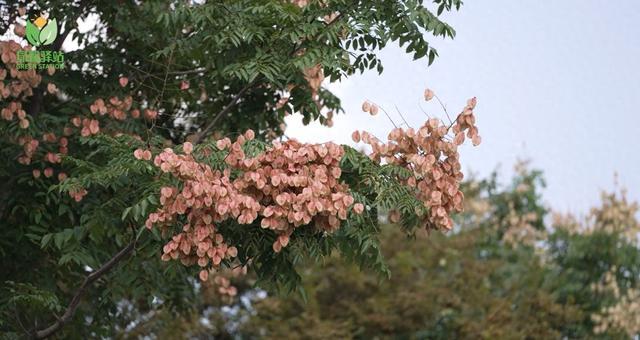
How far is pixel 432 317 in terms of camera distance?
1653 centimetres

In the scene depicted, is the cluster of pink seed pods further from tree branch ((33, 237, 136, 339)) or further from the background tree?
tree branch ((33, 237, 136, 339))

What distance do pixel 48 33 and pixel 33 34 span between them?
0.13 meters

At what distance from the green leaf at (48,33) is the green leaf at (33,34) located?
35 millimetres

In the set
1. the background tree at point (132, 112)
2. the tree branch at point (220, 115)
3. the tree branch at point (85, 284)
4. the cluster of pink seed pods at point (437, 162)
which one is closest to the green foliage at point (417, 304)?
the background tree at point (132, 112)

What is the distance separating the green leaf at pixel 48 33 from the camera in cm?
869

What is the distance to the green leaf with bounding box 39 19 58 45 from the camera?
869 cm

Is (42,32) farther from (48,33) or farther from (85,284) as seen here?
(85,284)

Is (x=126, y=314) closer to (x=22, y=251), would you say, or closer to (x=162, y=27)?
(x=22, y=251)

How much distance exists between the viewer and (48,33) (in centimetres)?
874

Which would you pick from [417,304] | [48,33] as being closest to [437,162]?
[48,33]

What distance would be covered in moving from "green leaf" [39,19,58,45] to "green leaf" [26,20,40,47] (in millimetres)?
35

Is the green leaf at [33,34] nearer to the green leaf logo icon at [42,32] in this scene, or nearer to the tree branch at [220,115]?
the green leaf logo icon at [42,32]

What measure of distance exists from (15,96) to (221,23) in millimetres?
1815

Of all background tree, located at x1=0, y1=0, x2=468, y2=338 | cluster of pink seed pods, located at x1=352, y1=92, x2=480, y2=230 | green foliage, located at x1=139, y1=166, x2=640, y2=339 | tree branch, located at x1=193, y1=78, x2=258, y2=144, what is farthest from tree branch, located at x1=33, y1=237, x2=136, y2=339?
green foliage, located at x1=139, y1=166, x2=640, y2=339
